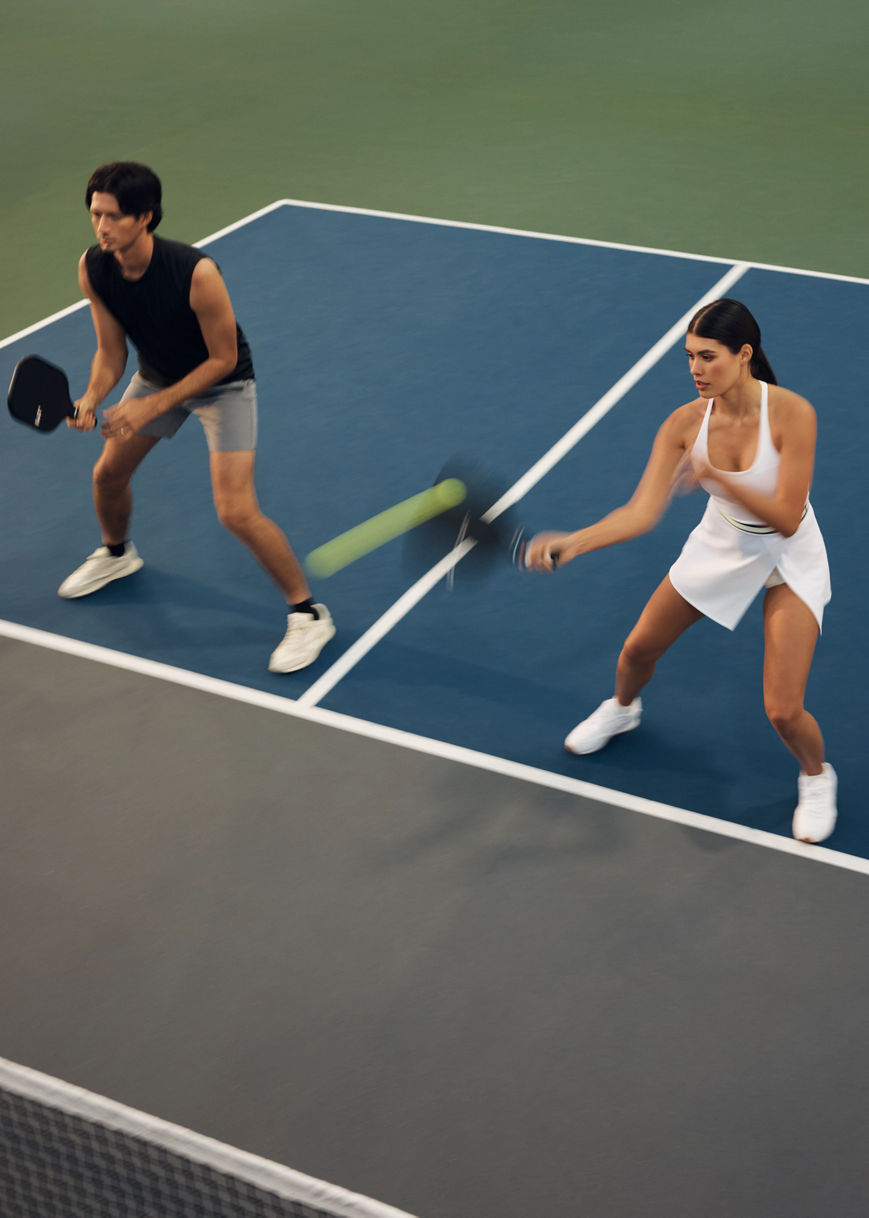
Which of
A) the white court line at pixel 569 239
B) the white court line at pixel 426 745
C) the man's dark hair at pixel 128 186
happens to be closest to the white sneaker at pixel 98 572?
the white court line at pixel 426 745

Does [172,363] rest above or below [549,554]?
above

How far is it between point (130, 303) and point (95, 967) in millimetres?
2616

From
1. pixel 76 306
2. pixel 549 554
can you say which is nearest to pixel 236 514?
pixel 549 554

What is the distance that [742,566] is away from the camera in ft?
14.8

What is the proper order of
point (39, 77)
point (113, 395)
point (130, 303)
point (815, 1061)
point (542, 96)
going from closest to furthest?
point (815, 1061), point (130, 303), point (113, 395), point (542, 96), point (39, 77)

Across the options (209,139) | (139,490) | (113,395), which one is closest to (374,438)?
(139,490)

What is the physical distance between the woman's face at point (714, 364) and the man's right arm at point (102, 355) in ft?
8.31

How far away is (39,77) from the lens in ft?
47.1

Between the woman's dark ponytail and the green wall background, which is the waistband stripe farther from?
the green wall background

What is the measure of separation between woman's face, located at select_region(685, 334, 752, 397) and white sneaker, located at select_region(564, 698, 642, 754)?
1.37 metres

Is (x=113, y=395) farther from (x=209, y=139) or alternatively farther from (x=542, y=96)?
(x=542, y=96)

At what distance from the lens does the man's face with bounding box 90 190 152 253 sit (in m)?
5.13

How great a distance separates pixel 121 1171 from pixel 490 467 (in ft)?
15.2

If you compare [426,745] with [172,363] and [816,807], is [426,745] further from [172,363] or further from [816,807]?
[172,363]
